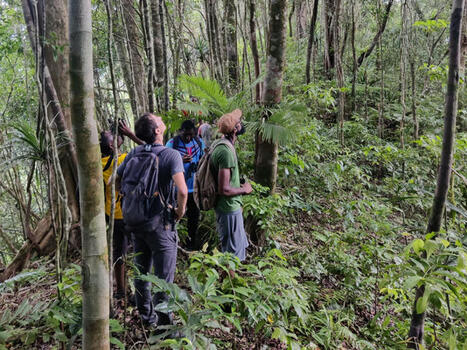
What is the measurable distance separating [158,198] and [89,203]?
119cm

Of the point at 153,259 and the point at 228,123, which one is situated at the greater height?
the point at 228,123

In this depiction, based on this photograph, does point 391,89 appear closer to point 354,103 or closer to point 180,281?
point 354,103

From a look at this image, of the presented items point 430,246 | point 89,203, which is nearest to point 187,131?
point 89,203

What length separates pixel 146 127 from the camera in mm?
2492

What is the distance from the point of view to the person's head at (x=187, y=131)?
3.90 metres

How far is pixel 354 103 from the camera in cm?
916

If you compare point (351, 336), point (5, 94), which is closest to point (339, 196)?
point (351, 336)

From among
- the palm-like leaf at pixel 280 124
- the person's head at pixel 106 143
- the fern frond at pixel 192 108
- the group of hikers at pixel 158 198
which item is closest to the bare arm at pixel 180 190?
the group of hikers at pixel 158 198

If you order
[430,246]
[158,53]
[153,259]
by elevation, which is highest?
[158,53]

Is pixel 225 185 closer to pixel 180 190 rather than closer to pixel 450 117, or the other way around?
pixel 180 190

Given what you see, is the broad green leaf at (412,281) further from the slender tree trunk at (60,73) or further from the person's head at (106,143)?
the slender tree trunk at (60,73)

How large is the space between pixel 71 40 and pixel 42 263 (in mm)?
3663

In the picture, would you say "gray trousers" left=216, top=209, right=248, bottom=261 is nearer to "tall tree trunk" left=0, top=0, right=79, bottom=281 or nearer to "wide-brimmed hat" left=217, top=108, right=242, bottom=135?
"wide-brimmed hat" left=217, top=108, right=242, bottom=135

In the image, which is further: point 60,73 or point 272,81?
point 60,73
